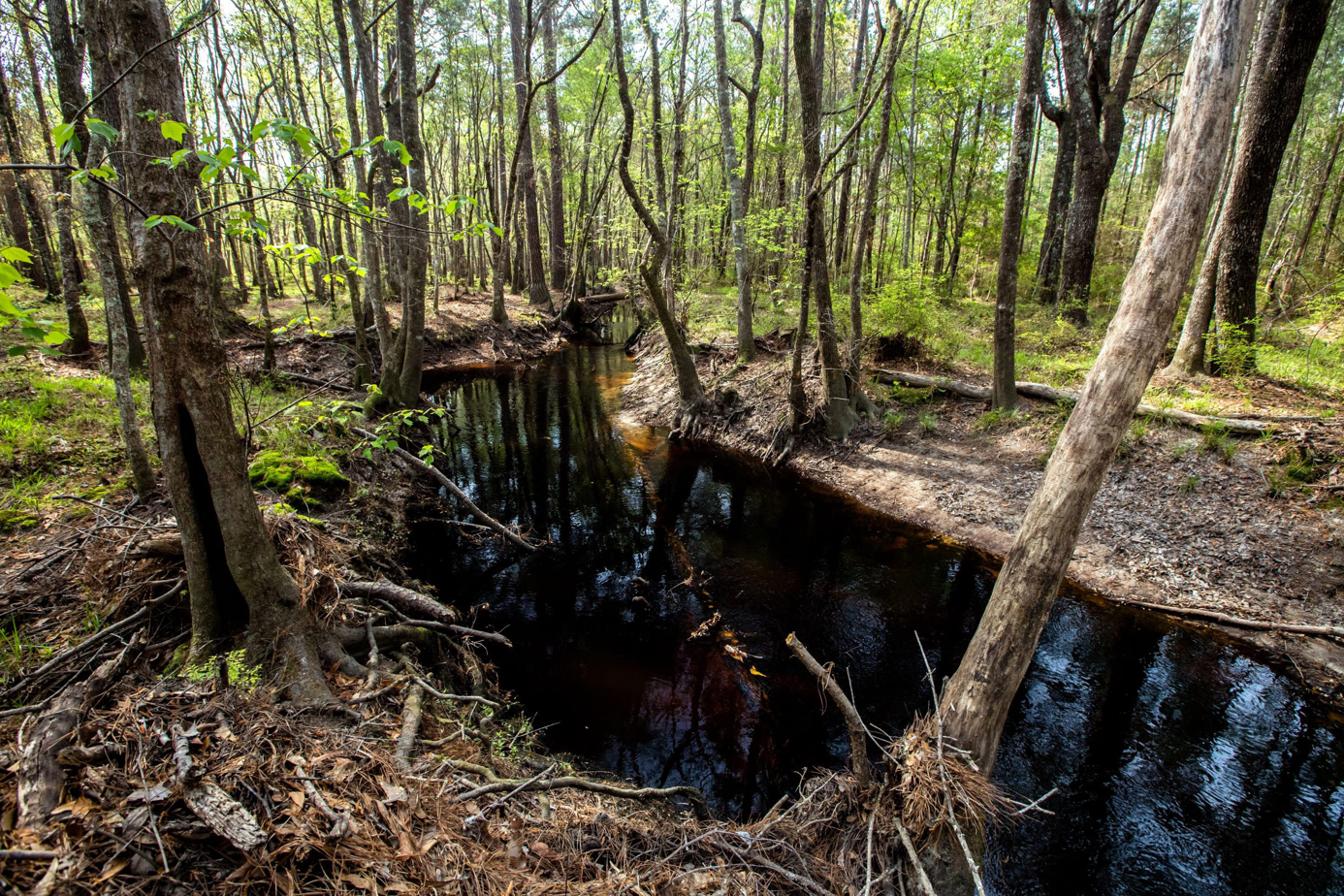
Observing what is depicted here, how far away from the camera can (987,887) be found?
3.86m

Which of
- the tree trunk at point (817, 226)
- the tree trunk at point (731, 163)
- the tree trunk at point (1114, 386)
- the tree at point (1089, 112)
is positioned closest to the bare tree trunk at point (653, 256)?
the tree trunk at point (731, 163)

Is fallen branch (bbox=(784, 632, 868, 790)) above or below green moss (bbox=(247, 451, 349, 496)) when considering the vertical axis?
below

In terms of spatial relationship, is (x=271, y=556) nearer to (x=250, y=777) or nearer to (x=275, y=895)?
(x=250, y=777)

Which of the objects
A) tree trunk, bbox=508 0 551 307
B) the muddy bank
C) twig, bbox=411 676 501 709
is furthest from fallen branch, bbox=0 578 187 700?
tree trunk, bbox=508 0 551 307

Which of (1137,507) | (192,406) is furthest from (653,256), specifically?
(192,406)

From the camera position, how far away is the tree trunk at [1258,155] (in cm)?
808

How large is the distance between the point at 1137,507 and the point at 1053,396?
2.57 meters

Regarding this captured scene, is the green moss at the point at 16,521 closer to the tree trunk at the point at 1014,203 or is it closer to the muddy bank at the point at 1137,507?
the muddy bank at the point at 1137,507

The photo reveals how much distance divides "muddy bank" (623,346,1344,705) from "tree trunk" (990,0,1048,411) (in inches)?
28.4

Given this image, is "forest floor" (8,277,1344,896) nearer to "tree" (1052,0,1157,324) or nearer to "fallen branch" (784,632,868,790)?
"fallen branch" (784,632,868,790)

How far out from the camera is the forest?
2.85 meters

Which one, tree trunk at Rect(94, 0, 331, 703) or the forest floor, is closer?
the forest floor

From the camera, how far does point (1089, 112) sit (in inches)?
494

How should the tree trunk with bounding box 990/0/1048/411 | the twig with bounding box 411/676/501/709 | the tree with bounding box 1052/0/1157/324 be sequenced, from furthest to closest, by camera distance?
the tree with bounding box 1052/0/1157/324 < the tree trunk with bounding box 990/0/1048/411 < the twig with bounding box 411/676/501/709
